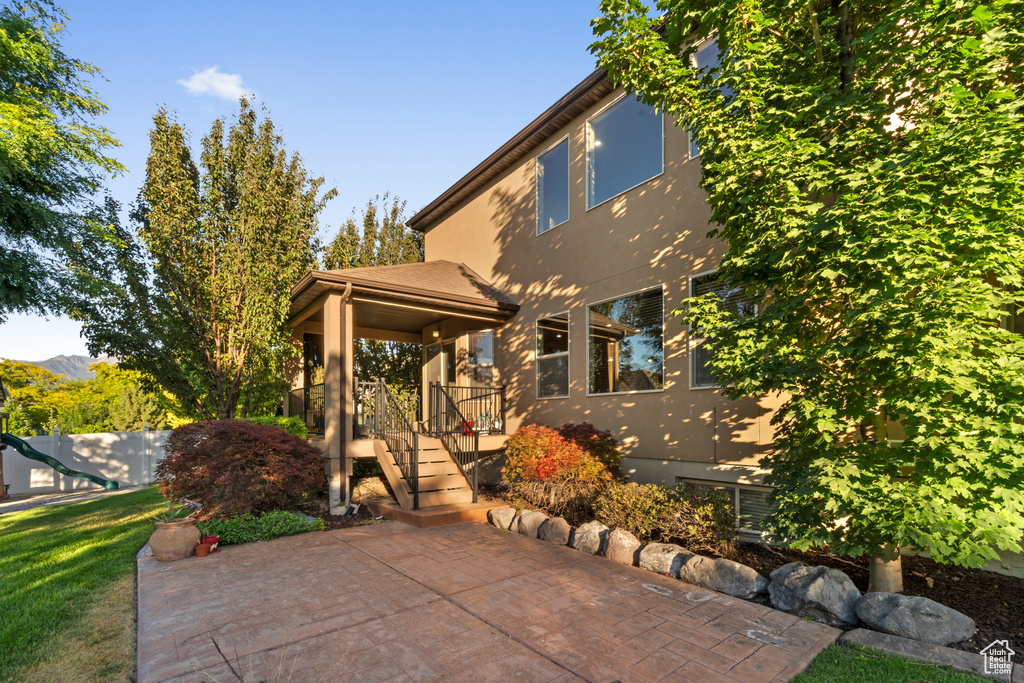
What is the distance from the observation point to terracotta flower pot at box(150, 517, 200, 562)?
542 centimetres

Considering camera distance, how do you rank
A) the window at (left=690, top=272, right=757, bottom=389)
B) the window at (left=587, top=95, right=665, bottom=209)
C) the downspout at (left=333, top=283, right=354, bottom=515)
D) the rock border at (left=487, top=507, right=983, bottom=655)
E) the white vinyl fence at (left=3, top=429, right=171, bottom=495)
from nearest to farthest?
the rock border at (left=487, top=507, right=983, bottom=655), the window at (left=690, top=272, right=757, bottom=389), the window at (left=587, top=95, right=665, bottom=209), the downspout at (left=333, top=283, right=354, bottom=515), the white vinyl fence at (left=3, top=429, right=171, bottom=495)

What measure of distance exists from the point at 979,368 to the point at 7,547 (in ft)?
33.9

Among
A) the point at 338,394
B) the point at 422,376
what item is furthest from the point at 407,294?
the point at 422,376

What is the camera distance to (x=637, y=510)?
562 cm

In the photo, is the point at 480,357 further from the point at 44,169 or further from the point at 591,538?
the point at 44,169

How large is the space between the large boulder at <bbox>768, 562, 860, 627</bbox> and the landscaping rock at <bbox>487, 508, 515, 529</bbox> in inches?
135

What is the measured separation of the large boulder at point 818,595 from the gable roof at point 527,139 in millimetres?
6166

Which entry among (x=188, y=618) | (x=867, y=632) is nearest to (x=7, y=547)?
(x=188, y=618)

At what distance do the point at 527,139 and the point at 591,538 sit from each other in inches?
291

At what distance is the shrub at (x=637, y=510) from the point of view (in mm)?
5531

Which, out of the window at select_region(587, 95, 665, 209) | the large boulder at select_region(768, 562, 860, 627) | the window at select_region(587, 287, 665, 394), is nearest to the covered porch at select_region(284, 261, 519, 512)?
the window at select_region(587, 287, 665, 394)

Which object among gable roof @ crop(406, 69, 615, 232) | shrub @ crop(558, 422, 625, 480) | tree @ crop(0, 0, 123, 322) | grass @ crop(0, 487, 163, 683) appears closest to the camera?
grass @ crop(0, 487, 163, 683)

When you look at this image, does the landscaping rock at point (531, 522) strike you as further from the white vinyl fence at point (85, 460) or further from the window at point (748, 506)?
the white vinyl fence at point (85, 460)

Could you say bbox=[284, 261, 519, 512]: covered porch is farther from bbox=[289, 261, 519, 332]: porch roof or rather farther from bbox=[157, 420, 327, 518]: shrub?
bbox=[157, 420, 327, 518]: shrub
